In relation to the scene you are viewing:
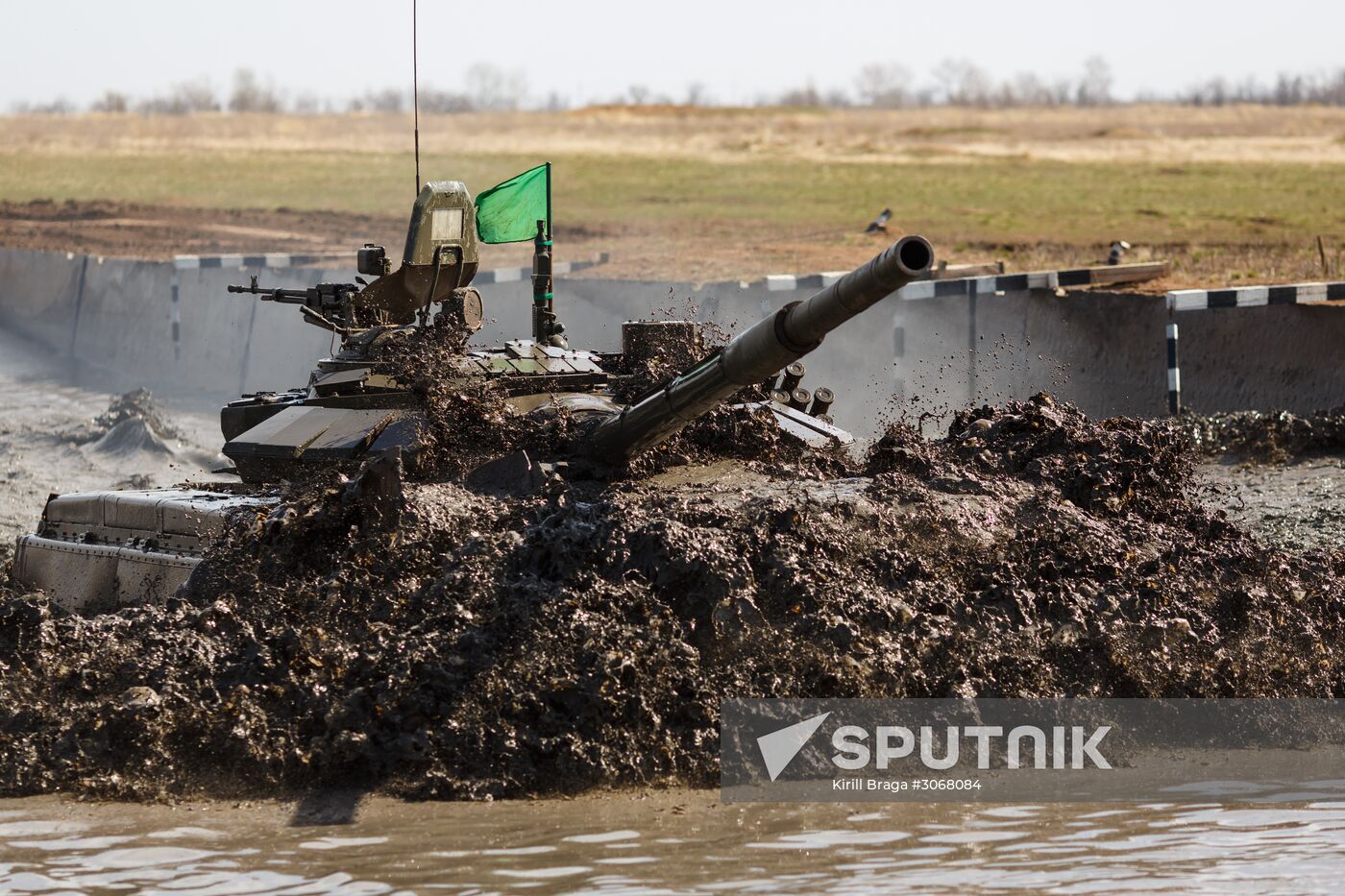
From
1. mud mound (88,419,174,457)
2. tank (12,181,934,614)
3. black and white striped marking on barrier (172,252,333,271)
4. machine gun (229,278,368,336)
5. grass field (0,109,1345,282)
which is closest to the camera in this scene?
tank (12,181,934,614)

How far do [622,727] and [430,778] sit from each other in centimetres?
73

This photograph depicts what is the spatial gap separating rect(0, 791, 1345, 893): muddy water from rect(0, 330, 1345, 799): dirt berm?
24 cm

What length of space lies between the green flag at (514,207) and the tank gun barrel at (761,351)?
2.64 meters

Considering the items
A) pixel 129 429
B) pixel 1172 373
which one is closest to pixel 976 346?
pixel 1172 373

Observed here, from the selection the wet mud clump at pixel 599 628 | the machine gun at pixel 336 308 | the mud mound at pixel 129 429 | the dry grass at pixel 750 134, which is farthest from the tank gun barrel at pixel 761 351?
the dry grass at pixel 750 134

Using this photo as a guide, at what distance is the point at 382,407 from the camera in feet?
30.3

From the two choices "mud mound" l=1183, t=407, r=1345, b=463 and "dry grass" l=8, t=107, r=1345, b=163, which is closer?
"mud mound" l=1183, t=407, r=1345, b=463

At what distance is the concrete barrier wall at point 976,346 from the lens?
1541cm

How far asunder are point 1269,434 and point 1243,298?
1.32 metres

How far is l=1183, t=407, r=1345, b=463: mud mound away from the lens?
1429 centimetres

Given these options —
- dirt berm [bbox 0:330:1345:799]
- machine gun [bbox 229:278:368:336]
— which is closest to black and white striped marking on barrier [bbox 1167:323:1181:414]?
dirt berm [bbox 0:330:1345:799]

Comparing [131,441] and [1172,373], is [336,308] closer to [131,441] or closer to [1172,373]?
[1172,373]

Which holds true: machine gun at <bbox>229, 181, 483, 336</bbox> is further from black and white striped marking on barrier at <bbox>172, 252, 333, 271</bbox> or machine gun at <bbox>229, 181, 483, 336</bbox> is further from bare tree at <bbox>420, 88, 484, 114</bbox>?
bare tree at <bbox>420, 88, 484, 114</bbox>

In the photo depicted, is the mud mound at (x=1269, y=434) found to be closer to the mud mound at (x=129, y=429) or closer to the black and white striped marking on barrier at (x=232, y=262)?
the mud mound at (x=129, y=429)
